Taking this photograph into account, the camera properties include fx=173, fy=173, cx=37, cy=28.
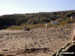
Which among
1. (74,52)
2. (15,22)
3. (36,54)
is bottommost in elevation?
(15,22)

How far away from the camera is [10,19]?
80.4 meters

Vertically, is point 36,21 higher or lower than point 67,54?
lower

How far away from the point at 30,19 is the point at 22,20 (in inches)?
152

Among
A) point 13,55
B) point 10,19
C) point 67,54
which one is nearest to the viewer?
point 67,54

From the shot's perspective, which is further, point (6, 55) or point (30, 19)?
point (30, 19)

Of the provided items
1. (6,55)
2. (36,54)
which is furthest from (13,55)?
(36,54)

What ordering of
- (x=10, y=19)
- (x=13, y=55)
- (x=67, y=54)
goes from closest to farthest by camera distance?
(x=67, y=54)
(x=13, y=55)
(x=10, y=19)

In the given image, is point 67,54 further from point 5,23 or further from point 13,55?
point 5,23

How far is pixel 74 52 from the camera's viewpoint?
7184 mm

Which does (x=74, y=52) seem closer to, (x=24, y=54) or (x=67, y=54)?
(x=67, y=54)

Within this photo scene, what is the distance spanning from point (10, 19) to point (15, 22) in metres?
3.20

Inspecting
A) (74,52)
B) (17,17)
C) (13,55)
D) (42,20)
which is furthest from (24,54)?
(17,17)

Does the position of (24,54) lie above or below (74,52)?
below

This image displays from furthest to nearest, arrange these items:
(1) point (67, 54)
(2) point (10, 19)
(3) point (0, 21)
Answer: (2) point (10, 19)
(3) point (0, 21)
(1) point (67, 54)
